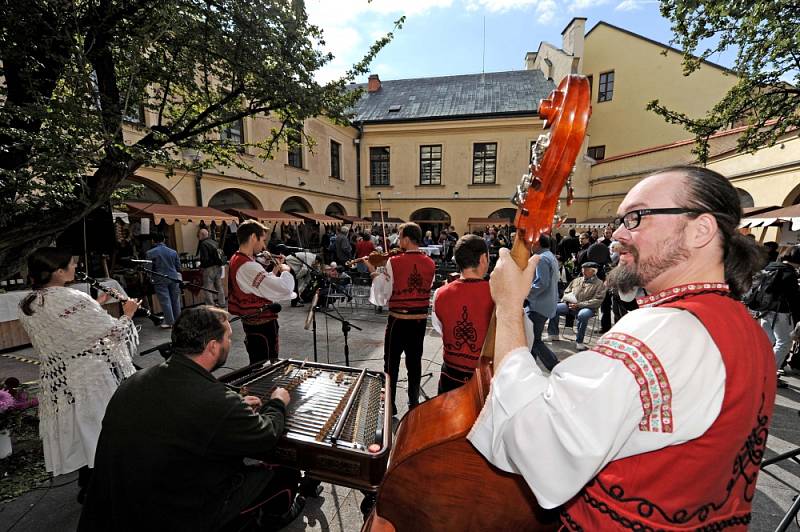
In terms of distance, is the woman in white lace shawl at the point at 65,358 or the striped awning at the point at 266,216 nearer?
the woman in white lace shawl at the point at 65,358

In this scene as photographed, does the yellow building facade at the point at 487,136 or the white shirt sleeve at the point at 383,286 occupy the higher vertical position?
the yellow building facade at the point at 487,136

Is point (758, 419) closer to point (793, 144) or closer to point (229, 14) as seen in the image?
point (229, 14)

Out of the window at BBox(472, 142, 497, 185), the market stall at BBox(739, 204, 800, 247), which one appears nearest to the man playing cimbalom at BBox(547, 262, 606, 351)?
the market stall at BBox(739, 204, 800, 247)

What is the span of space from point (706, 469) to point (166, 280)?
7544 millimetres

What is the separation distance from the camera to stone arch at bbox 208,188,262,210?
13.4 metres

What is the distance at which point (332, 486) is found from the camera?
106 inches

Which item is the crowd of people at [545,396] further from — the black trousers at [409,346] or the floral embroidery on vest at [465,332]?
the black trousers at [409,346]

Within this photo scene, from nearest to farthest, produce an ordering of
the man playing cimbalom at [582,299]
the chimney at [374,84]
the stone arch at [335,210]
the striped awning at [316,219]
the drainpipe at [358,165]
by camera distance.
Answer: the man playing cimbalom at [582,299] < the striped awning at [316,219] < the stone arch at [335,210] < the drainpipe at [358,165] < the chimney at [374,84]

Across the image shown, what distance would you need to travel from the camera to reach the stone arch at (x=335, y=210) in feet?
66.1

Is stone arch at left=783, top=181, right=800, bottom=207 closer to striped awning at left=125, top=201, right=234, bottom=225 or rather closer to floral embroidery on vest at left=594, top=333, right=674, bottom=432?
floral embroidery on vest at left=594, top=333, right=674, bottom=432

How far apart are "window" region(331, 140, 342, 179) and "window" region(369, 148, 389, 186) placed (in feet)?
7.34

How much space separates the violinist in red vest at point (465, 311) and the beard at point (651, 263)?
148 centimetres

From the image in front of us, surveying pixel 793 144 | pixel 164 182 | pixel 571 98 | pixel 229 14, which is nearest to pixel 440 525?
pixel 571 98

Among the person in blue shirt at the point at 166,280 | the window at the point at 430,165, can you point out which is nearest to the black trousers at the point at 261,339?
the person in blue shirt at the point at 166,280
